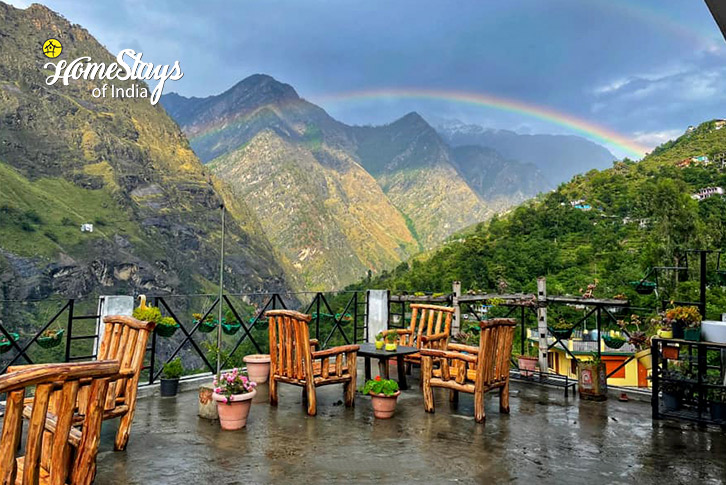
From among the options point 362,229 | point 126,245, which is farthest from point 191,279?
point 362,229

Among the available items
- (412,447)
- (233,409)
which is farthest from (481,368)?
(233,409)

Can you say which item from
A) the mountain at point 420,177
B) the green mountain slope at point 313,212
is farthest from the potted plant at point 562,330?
the mountain at point 420,177

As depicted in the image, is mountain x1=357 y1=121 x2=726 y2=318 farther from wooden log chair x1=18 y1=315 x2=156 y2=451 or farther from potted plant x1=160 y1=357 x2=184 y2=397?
wooden log chair x1=18 y1=315 x2=156 y2=451

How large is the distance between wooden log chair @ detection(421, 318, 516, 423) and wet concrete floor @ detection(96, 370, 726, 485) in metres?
0.24

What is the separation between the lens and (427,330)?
702cm

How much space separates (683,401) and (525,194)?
589 feet

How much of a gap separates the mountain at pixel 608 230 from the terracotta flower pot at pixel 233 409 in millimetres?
21800

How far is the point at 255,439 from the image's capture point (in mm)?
4211

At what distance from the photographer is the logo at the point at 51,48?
278ft

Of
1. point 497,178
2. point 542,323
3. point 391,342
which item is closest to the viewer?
point 391,342

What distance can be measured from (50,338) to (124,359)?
275 centimetres

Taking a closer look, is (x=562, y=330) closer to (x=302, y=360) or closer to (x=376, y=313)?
(x=376, y=313)

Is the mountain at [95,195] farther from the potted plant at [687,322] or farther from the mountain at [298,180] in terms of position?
the potted plant at [687,322]

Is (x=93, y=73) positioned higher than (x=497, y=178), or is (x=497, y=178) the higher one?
(x=93, y=73)
